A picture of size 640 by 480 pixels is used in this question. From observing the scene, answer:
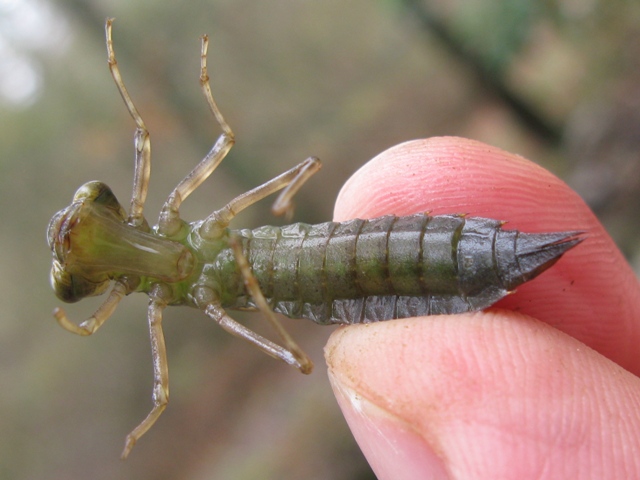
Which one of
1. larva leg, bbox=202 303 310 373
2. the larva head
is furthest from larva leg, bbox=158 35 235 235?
larva leg, bbox=202 303 310 373

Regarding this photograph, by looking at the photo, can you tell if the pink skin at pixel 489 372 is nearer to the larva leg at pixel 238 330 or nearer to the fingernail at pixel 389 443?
the fingernail at pixel 389 443

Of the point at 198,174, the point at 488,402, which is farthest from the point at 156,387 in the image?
the point at 488,402

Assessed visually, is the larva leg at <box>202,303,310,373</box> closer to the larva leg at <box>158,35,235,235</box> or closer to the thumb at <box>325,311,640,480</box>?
the thumb at <box>325,311,640,480</box>

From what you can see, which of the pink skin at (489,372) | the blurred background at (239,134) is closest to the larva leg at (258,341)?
the pink skin at (489,372)

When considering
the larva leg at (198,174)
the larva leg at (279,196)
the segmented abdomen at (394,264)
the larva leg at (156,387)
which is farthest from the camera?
the larva leg at (198,174)

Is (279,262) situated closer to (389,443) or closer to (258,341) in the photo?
(258,341)

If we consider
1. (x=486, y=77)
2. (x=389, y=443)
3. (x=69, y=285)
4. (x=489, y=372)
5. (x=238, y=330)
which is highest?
(x=486, y=77)
